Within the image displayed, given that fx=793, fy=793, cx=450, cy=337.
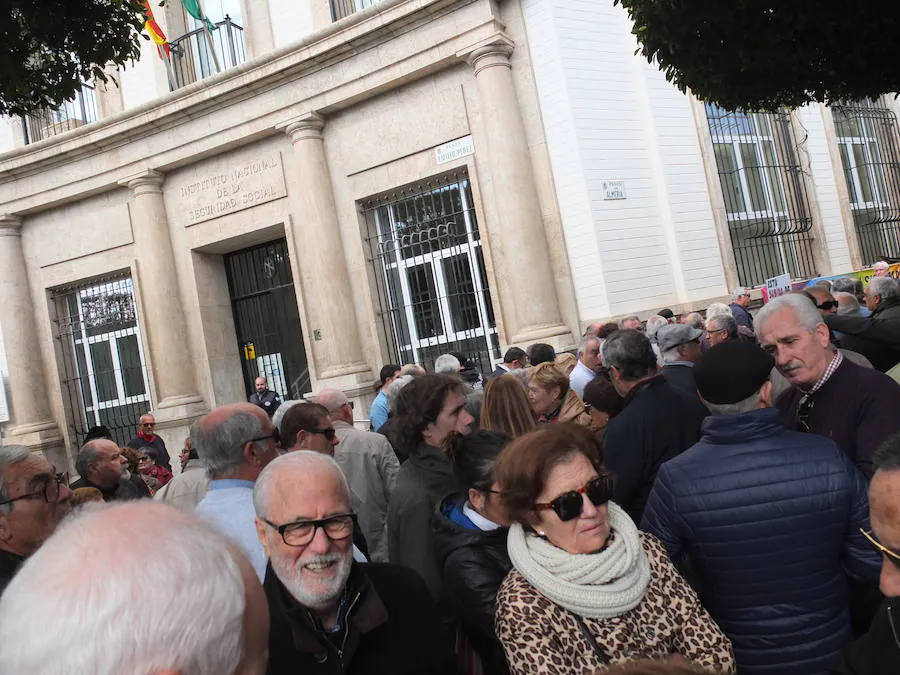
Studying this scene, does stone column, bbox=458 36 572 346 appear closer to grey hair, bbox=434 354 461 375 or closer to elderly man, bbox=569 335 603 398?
grey hair, bbox=434 354 461 375

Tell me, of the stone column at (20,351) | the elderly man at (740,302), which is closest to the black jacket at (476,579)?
the elderly man at (740,302)

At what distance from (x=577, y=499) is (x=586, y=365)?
481 centimetres

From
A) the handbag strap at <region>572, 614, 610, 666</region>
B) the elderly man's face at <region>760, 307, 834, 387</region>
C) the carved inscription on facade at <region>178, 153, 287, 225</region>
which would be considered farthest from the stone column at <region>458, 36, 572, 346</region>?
the handbag strap at <region>572, 614, 610, 666</region>

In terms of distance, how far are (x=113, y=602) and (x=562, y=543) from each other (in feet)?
5.01

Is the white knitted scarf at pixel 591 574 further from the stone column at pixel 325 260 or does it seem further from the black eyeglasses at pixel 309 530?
the stone column at pixel 325 260

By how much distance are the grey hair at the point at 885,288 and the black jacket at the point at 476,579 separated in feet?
14.5

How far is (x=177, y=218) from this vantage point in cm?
1396

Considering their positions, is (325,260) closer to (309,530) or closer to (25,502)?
(25,502)

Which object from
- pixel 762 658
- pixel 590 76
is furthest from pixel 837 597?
pixel 590 76

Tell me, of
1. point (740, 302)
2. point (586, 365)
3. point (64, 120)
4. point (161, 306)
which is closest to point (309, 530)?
point (586, 365)

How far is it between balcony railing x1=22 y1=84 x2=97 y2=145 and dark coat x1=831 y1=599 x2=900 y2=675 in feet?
52.8

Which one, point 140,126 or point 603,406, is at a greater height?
point 140,126

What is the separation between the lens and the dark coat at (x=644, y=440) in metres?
3.54

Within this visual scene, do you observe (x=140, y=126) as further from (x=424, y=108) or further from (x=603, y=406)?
(x=603, y=406)
